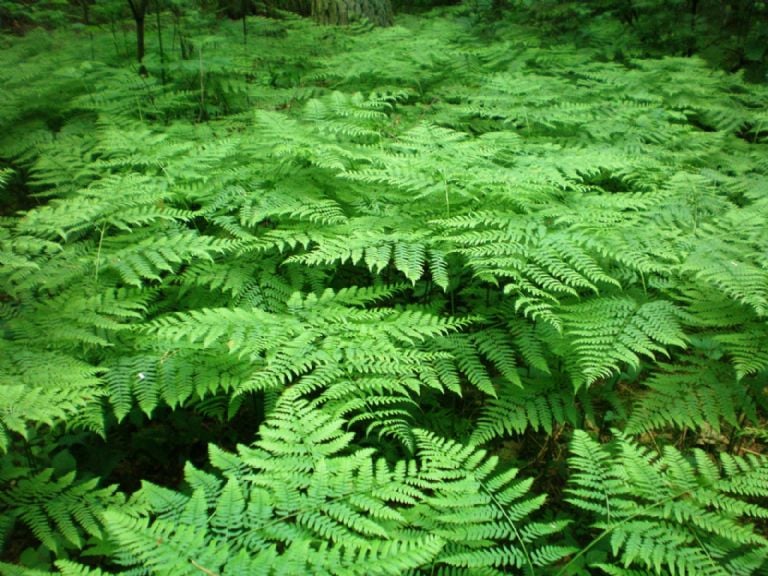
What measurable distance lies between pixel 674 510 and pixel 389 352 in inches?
55.0

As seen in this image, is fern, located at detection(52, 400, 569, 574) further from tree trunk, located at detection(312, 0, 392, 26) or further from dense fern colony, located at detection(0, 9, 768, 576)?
tree trunk, located at detection(312, 0, 392, 26)

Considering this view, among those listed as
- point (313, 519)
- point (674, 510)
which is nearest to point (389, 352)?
point (313, 519)

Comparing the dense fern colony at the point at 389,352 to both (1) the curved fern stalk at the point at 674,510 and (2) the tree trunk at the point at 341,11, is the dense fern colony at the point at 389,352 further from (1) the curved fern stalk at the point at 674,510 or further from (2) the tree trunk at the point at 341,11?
(2) the tree trunk at the point at 341,11

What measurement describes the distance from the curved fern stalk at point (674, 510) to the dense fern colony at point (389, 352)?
0.5 inches

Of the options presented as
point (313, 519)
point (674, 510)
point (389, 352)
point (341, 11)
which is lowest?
point (674, 510)

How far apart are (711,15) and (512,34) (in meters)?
3.10

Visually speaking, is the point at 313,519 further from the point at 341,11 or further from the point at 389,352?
the point at 341,11

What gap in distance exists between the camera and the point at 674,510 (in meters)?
1.99

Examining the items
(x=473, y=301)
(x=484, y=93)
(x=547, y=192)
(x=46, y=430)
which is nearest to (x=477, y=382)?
(x=473, y=301)

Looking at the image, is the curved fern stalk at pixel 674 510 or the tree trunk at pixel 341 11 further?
the tree trunk at pixel 341 11

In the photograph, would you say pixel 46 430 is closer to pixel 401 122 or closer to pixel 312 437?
pixel 312 437

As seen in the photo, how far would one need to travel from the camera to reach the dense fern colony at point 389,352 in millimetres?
1944

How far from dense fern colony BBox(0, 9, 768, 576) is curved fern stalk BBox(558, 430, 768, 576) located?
13mm

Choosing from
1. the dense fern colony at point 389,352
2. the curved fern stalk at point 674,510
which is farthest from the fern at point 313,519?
the curved fern stalk at point 674,510
